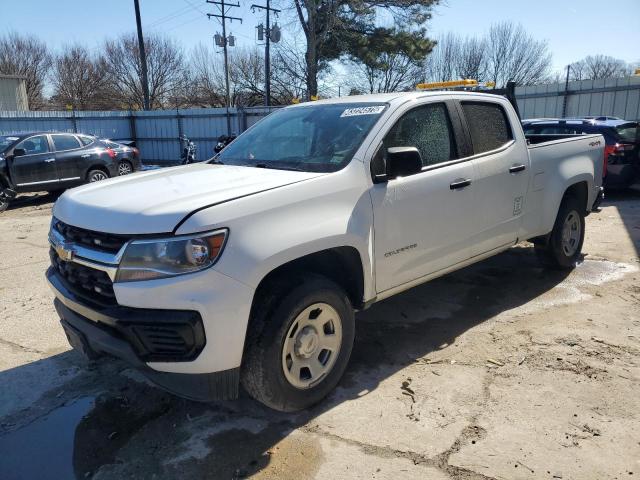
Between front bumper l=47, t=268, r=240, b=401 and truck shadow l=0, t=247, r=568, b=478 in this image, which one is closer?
front bumper l=47, t=268, r=240, b=401

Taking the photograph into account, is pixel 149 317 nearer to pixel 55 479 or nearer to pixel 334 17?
pixel 55 479

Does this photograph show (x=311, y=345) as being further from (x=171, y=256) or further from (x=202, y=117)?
(x=202, y=117)

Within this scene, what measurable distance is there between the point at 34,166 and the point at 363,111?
1022cm

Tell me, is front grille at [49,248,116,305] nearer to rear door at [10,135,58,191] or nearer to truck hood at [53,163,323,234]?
truck hood at [53,163,323,234]

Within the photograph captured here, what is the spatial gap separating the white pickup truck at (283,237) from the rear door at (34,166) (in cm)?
898

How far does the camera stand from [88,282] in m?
2.78

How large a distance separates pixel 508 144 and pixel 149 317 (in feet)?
11.6

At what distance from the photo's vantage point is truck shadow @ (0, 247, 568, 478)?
8.69ft

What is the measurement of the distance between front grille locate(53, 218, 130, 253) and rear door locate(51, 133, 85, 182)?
A: 996cm

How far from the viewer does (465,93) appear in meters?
4.34

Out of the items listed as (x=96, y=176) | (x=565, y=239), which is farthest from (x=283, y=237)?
(x=96, y=176)

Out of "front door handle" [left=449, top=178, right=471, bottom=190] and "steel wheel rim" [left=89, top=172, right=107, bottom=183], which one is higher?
"front door handle" [left=449, top=178, right=471, bottom=190]

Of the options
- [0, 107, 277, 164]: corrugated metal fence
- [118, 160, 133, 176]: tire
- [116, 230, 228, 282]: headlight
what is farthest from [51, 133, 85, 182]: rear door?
[116, 230, 228, 282]: headlight

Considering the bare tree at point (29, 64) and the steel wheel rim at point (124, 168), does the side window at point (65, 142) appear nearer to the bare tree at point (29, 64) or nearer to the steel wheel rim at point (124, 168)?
the steel wheel rim at point (124, 168)
